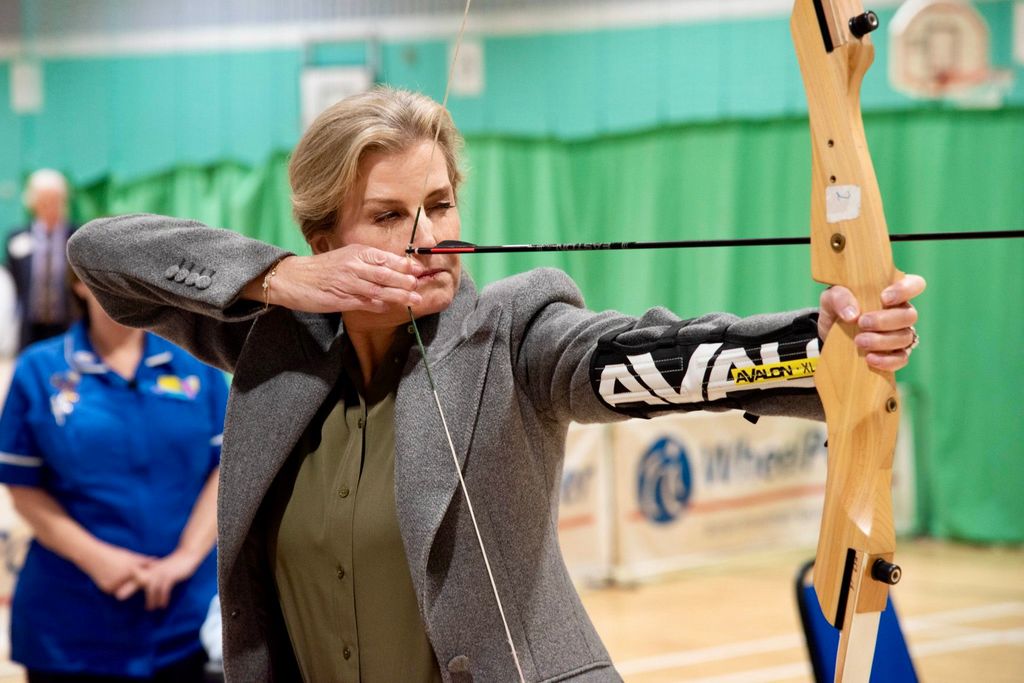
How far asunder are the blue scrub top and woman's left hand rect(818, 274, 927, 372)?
1686mm

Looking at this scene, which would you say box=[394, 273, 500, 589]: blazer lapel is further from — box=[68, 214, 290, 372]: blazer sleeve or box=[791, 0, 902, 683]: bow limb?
box=[791, 0, 902, 683]: bow limb

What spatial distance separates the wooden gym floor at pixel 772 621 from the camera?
390 centimetres

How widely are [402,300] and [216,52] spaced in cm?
573

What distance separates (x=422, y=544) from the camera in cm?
131

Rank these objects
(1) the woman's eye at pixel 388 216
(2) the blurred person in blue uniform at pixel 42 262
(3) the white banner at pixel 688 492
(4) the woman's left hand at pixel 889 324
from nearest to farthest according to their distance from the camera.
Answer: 1. (4) the woman's left hand at pixel 889 324
2. (1) the woman's eye at pixel 388 216
3. (3) the white banner at pixel 688 492
4. (2) the blurred person in blue uniform at pixel 42 262

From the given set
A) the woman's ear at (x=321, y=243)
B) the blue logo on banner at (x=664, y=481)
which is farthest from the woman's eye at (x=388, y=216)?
the blue logo on banner at (x=664, y=481)

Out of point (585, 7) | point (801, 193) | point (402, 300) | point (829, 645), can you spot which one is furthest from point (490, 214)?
point (402, 300)

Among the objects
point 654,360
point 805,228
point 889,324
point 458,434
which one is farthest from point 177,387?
point 805,228

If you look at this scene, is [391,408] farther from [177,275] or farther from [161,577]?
[161,577]

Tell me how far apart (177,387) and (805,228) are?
4.21 meters

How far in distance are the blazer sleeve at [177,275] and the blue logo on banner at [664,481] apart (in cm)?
370

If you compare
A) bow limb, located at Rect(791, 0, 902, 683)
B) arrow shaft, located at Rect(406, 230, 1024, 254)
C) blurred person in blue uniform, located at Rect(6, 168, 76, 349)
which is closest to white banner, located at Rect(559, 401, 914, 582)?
blurred person in blue uniform, located at Rect(6, 168, 76, 349)

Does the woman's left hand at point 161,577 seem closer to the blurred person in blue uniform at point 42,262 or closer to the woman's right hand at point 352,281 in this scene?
the woman's right hand at point 352,281

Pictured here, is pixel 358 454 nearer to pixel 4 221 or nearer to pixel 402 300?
pixel 402 300
